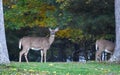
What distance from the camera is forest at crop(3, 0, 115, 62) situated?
2438 centimetres

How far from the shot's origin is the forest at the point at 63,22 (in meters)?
24.4

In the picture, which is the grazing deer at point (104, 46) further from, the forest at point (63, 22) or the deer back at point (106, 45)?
the forest at point (63, 22)

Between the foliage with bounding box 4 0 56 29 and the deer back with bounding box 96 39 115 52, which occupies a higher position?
the foliage with bounding box 4 0 56 29

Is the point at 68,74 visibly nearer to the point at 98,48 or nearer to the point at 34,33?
the point at 98,48

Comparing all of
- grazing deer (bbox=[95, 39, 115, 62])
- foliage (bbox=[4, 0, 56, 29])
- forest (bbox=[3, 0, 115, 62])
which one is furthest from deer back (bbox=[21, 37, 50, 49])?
foliage (bbox=[4, 0, 56, 29])

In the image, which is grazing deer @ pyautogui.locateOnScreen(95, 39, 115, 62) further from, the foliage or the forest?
the foliage

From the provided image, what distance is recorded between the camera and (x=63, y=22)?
2636 cm

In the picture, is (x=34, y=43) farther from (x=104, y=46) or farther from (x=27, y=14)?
(x=27, y=14)

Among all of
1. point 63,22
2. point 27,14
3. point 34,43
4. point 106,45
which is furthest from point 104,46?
point 27,14

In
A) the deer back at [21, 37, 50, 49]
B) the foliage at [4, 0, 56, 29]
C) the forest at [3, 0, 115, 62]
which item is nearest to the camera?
the deer back at [21, 37, 50, 49]

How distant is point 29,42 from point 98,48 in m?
3.87

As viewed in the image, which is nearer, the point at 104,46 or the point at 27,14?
the point at 104,46

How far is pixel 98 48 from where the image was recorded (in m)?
24.8

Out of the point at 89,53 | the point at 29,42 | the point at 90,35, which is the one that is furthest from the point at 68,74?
the point at 89,53
